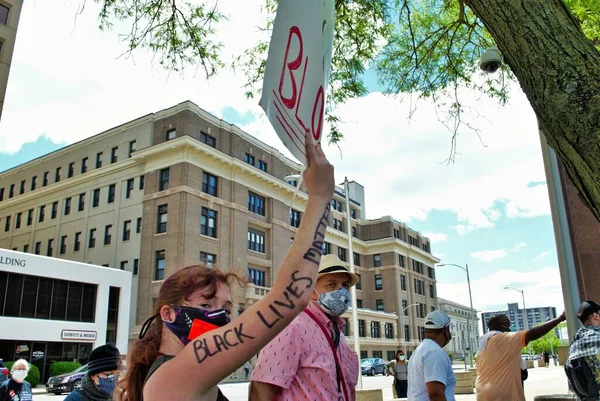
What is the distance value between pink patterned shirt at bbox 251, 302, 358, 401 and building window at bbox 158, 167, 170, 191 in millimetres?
37283

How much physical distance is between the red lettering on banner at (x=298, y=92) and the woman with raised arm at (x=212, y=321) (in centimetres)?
9

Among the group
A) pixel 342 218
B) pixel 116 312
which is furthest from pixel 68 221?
pixel 342 218

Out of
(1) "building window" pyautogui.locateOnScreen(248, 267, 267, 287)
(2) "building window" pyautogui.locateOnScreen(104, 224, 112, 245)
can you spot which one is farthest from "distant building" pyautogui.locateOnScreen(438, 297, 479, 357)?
(2) "building window" pyautogui.locateOnScreen(104, 224, 112, 245)

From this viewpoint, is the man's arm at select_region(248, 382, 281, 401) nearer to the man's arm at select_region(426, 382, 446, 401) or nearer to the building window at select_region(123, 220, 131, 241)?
the man's arm at select_region(426, 382, 446, 401)

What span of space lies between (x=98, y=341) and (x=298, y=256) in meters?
34.7

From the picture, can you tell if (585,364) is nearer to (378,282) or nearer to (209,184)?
(209,184)

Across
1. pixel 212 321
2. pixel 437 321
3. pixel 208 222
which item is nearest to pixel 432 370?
pixel 437 321

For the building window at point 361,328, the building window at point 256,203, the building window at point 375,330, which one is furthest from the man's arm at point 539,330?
the building window at point 375,330

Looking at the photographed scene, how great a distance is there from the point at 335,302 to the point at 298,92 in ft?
6.15

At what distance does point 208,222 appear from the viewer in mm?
39469

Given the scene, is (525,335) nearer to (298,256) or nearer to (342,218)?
(298,256)

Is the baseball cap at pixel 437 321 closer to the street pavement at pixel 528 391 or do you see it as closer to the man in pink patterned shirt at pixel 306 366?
the man in pink patterned shirt at pixel 306 366

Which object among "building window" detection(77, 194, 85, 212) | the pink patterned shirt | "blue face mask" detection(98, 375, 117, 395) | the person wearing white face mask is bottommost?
the person wearing white face mask

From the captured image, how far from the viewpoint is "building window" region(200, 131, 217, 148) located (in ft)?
135
